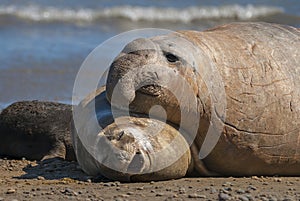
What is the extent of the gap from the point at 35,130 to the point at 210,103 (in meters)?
3.13

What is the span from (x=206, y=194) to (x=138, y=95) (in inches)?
32.1

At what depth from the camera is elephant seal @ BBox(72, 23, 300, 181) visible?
6.07m

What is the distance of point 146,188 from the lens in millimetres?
5902

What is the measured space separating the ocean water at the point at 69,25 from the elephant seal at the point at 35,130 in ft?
3.53

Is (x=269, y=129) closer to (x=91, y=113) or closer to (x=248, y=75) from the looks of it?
Answer: (x=248, y=75)

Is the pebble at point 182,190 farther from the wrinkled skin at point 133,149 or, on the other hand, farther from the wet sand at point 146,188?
the wrinkled skin at point 133,149

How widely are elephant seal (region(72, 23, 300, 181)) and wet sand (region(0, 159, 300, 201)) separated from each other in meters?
0.10

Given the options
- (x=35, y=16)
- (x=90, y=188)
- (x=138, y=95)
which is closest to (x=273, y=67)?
(x=138, y=95)

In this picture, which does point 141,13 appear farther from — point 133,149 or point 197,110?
point 133,149

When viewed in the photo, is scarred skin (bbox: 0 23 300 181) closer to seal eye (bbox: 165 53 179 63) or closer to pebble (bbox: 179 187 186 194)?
seal eye (bbox: 165 53 179 63)

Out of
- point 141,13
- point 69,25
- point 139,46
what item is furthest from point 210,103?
point 141,13

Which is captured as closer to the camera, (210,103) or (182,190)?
(182,190)

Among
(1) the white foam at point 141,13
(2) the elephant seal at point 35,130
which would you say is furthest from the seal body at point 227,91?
(1) the white foam at point 141,13

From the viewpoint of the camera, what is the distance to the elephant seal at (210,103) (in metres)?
6.07
